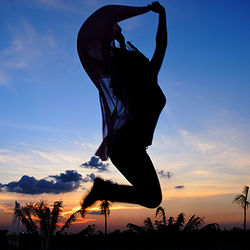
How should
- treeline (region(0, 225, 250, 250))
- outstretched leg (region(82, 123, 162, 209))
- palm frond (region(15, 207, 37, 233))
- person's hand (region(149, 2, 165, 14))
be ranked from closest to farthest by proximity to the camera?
outstretched leg (region(82, 123, 162, 209)) → person's hand (region(149, 2, 165, 14)) → palm frond (region(15, 207, 37, 233)) → treeline (region(0, 225, 250, 250))

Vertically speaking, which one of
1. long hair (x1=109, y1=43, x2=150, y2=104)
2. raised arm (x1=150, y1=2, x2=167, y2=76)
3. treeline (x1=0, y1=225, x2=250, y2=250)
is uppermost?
raised arm (x1=150, y1=2, x2=167, y2=76)

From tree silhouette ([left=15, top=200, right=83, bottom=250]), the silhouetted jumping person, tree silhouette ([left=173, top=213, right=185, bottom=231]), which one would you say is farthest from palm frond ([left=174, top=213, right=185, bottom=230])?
the silhouetted jumping person

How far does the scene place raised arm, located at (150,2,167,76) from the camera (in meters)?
3.03

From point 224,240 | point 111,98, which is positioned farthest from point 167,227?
point 111,98

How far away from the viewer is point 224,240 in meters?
41.4

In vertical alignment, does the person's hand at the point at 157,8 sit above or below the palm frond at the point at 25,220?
above

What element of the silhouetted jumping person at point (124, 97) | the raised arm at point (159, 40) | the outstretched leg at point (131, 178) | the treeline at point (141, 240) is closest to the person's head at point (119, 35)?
the silhouetted jumping person at point (124, 97)

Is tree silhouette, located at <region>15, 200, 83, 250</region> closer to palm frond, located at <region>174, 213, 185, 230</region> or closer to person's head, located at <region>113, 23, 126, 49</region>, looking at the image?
palm frond, located at <region>174, 213, 185, 230</region>

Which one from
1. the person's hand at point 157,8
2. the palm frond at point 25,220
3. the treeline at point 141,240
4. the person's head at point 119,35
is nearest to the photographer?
the person's hand at point 157,8

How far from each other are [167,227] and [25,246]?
2287 centimetres

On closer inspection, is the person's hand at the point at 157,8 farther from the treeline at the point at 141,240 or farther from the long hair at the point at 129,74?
the treeline at the point at 141,240

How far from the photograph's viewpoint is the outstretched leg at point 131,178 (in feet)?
8.87

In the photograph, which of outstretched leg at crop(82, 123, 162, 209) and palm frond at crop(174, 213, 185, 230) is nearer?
outstretched leg at crop(82, 123, 162, 209)

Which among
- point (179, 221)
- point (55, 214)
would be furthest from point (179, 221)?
point (55, 214)
